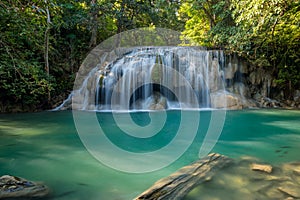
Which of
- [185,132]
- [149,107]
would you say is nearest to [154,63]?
[149,107]

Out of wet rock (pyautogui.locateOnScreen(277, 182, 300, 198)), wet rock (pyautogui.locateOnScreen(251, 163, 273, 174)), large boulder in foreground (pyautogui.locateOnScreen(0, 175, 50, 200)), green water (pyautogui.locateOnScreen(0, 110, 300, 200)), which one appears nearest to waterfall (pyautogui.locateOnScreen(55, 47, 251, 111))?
green water (pyautogui.locateOnScreen(0, 110, 300, 200))

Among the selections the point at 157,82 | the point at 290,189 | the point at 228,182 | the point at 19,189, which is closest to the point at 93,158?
the point at 19,189

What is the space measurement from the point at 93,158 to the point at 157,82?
7335mm

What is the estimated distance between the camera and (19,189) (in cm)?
262

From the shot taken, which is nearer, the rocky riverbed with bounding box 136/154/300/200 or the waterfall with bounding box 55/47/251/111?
the rocky riverbed with bounding box 136/154/300/200

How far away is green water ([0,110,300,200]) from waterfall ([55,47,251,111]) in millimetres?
2280

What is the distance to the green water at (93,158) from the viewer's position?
120 inches

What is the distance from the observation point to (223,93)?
35.7ft

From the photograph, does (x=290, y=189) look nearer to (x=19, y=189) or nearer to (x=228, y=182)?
(x=228, y=182)

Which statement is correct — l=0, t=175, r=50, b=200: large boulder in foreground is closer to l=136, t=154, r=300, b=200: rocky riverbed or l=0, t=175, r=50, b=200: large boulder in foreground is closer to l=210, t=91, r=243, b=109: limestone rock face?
l=136, t=154, r=300, b=200: rocky riverbed

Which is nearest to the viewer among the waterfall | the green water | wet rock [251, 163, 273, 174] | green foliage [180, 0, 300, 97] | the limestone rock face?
the green water

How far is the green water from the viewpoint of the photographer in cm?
305

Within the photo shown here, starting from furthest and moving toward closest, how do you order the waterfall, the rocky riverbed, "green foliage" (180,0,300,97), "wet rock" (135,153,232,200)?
the waterfall → "green foliage" (180,0,300,97) → the rocky riverbed → "wet rock" (135,153,232,200)

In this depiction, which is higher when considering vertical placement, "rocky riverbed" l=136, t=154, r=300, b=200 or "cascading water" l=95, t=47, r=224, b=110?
"cascading water" l=95, t=47, r=224, b=110
